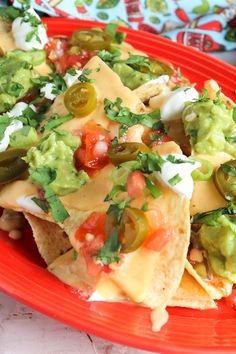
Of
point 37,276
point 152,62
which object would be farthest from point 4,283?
point 152,62

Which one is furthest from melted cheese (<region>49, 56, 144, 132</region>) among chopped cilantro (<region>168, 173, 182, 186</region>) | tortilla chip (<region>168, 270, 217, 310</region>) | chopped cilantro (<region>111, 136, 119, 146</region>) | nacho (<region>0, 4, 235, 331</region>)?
tortilla chip (<region>168, 270, 217, 310</region>)

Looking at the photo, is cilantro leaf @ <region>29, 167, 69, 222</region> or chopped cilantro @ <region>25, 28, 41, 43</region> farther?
chopped cilantro @ <region>25, 28, 41, 43</region>

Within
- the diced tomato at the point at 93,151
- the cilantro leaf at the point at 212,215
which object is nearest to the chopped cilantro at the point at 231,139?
the cilantro leaf at the point at 212,215

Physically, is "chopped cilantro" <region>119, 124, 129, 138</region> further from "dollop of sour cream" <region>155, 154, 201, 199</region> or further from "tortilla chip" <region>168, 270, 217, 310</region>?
"tortilla chip" <region>168, 270, 217, 310</region>

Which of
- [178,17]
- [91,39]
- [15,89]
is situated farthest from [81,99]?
[178,17]

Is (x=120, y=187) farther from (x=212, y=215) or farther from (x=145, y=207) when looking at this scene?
(x=212, y=215)
